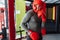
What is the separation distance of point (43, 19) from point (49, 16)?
4.99 m

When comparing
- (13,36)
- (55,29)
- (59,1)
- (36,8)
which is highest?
(59,1)

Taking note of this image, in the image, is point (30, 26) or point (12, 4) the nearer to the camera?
point (12, 4)

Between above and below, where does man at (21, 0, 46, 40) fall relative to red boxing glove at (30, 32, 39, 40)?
above

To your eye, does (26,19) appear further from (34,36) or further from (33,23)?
(34,36)

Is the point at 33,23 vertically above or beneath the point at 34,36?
above

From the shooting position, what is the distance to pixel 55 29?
7.21 metres

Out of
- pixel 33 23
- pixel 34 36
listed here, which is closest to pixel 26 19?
pixel 33 23

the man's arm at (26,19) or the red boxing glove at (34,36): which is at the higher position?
the man's arm at (26,19)

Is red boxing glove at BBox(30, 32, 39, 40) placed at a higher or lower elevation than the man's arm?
lower

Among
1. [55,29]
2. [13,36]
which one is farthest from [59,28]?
[13,36]

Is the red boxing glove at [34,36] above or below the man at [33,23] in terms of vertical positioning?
below

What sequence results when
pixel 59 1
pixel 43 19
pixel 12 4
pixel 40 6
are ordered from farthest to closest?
pixel 59 1 < pixel 43 19 < pixel 40 6 < pixel 12 4

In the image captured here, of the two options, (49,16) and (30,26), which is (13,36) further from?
(49,16)

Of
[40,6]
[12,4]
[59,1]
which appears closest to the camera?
[12,4]
